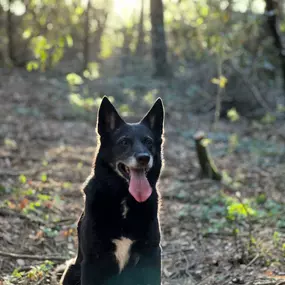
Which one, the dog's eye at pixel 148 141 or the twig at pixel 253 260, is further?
the twig at pixel 253 260

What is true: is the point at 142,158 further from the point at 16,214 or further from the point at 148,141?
the point at 16,214

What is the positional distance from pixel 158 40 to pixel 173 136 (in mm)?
8368

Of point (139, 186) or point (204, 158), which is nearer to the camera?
point (139, 186)

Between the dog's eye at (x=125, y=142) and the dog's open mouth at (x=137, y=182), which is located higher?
the dog's eye at (x=125, y=142)

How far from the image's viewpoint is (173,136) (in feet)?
49.6

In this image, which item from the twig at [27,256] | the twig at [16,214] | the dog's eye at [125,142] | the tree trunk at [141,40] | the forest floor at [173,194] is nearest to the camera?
the dog's eye at [125,142]

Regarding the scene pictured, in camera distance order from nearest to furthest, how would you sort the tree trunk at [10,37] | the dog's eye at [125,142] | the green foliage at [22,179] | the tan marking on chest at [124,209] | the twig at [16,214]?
1. the tan marking on chest at [124,209]
2. the dog's eye at [125,142]
3. the twig at [16,214]
4. the green foliage at [22,179]
5. the tree trunk at [10,37]

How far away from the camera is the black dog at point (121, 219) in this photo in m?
4.05

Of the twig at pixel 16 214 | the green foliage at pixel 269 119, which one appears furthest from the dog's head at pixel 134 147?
the green foliage at pixel 269 119

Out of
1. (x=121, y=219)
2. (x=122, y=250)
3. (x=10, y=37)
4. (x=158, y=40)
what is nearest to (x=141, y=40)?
(x=158, y=40)

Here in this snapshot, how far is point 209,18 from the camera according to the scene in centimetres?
1105

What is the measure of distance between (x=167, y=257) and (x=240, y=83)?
495 inches

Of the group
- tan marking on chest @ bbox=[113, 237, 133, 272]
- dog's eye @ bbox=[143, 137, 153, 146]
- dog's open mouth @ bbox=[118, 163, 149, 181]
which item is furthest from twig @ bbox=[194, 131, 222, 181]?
tan marking on chest @ bbox=[113, 237, 133, 272]

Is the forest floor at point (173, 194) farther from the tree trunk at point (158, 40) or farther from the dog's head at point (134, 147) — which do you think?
the tree trunk at point (158, 40)
